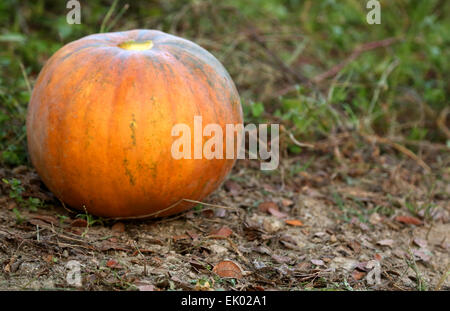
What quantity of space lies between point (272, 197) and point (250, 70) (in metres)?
1.50

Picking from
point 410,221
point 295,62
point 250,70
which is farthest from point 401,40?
point 410,221

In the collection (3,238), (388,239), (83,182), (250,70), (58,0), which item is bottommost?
(388,239)

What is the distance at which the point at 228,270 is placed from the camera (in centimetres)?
228

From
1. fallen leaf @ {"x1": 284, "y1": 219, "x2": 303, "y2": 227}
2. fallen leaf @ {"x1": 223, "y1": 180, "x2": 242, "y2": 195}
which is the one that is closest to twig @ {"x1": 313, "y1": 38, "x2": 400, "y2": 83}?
fallen leaf @ {"x1": 223, "y1": 180, "x2": 242, "y2": 195}

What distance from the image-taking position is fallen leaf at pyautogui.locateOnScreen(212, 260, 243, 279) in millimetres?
2246

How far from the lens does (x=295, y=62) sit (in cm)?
514

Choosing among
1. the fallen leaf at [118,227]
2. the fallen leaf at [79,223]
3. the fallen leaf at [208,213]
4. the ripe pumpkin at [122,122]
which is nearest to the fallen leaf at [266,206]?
the fallen leaf at [208,213]

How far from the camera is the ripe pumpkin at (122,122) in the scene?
2.31 meters

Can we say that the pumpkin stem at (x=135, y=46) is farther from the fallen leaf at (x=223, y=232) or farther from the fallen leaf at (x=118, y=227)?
the fallen leaf at (x=223, y=232)

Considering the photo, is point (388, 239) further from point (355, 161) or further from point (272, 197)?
point (355, 161)

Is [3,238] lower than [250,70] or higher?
lower

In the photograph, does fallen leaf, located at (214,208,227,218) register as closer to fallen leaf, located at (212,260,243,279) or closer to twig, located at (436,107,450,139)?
fallen leaf, located at (212,260,243,279)

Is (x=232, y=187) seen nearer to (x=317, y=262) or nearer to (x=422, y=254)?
(x=317, y=262)

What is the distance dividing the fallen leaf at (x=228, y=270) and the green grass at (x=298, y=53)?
1.41 meters
